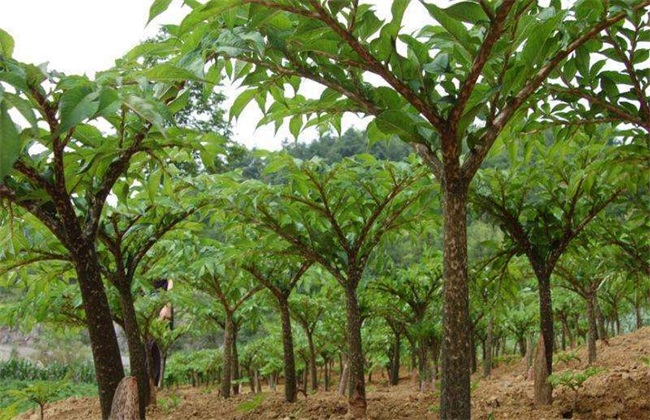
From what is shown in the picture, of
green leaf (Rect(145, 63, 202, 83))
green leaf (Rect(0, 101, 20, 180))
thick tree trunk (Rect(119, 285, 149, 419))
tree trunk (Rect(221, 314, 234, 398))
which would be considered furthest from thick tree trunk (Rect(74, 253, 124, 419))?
tree trunk (Rect(221, 314, 234, 398))

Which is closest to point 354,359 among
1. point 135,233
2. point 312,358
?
point 135,233

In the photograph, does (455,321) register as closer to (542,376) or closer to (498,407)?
(542,376)

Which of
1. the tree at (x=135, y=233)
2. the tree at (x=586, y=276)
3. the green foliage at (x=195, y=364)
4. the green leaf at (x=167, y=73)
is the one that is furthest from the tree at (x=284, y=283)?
the green foliage at (x=195, y=364)

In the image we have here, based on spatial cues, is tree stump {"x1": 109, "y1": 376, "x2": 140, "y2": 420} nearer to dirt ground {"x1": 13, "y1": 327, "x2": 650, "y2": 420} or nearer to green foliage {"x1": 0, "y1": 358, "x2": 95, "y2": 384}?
dirt ground {"x1": 13, "y1": 327, "x2": 650, "y2": 420}

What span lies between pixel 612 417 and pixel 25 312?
626 centimetres

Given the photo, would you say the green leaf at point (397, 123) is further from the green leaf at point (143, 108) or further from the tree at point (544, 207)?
the tree at point (544, 207)

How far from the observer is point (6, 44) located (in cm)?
206

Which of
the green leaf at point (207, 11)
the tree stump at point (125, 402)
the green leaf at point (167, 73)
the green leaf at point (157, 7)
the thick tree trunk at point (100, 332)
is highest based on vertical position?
the green leaf at point (207, 11)

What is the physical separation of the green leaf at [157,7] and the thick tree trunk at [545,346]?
13.1 ft

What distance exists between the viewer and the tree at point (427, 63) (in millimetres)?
2238

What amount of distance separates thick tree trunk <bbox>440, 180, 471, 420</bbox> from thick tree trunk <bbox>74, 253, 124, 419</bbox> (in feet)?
5.35

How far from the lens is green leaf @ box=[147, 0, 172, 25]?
1.94m

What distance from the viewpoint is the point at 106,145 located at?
255cm

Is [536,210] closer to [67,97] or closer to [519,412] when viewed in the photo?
[519,412]
